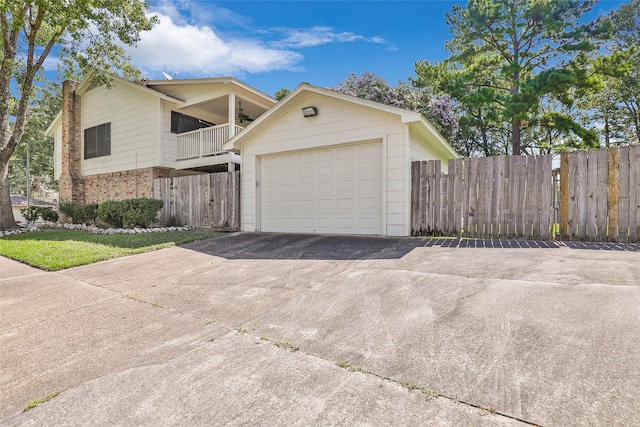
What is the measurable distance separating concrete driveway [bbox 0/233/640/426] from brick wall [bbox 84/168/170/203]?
9238 mm

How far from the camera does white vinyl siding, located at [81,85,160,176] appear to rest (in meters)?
13.6

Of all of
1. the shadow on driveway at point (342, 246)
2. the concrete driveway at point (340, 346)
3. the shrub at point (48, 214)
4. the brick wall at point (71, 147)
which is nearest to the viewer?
the concrete driveway at point (340, 346)

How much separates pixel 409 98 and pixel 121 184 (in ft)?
53.1

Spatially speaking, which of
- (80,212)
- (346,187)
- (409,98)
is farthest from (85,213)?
(409,98)

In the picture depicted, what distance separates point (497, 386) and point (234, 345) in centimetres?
190

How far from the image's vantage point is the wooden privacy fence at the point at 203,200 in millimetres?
10508

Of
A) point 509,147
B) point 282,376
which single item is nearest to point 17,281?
point 282,376

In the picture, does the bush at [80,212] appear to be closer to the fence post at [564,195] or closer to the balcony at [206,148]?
the balcony at [206,148]

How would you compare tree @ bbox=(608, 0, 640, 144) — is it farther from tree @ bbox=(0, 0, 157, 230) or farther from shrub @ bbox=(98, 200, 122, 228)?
shrub @ bbox=(98, 200, 122, 228)

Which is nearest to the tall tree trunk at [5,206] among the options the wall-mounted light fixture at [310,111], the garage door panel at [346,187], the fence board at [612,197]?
the wall-mounted light fixture at [310,111]

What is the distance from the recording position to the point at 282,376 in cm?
224

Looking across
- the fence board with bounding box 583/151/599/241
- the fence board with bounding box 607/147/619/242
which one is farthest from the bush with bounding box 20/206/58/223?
the fence board with bounding box 607/147/619/242

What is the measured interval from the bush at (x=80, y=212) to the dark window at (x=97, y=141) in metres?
2.60

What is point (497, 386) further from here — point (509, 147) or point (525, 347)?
point (509, 147)
